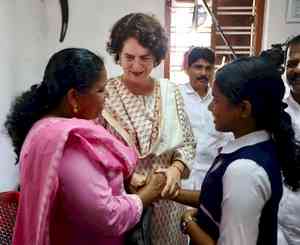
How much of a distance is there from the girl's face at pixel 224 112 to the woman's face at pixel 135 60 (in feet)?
1.72

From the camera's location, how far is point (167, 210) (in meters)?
1.59

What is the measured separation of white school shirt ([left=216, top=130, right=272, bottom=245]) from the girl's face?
0.13 meters

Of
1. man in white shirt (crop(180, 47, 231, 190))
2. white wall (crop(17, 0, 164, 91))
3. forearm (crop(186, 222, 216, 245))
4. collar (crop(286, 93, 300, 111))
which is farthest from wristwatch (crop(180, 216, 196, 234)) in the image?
white wall (crop(17, 0, 164, 91))

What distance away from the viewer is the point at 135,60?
1563 millimetres

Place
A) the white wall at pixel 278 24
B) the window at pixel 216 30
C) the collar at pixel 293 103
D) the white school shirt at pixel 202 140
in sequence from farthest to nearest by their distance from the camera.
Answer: the window at pixel 216 30, the white wall at pixel 278 24, the white school shirt at pixel 202 140, the collar at pixel 293 103

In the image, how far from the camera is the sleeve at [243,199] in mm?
976

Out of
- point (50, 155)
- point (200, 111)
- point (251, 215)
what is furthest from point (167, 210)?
point (200, 111)

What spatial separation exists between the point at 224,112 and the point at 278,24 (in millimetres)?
2488

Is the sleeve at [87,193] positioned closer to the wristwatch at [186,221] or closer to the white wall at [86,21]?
the wristwatch at [186,221]

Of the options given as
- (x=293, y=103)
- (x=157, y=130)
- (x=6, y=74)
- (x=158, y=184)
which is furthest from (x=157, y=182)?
(x=6, y=74)

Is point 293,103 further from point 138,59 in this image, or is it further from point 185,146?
point 138,59

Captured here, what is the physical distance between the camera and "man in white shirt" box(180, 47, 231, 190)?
8.38 ft

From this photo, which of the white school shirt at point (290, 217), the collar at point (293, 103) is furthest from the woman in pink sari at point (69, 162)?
the collar at point (293, 103)

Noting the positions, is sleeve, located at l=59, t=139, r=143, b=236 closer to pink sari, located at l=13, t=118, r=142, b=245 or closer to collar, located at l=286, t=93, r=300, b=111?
pink sari, located at l=13, t=118, r=142, b=245
